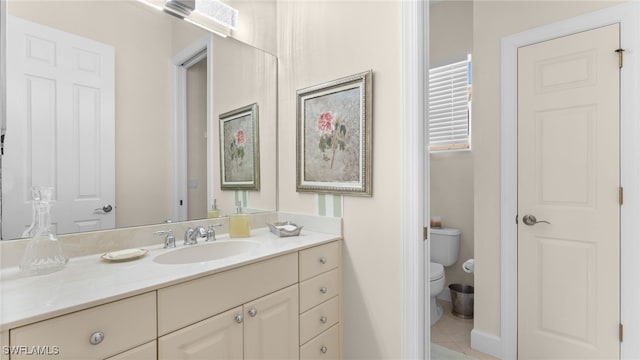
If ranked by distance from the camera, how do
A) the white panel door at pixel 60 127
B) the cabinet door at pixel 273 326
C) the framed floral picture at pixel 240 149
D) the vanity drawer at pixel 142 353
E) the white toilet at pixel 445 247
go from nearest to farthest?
the vanity drawer at pixel 142 353 < the white panel door at pixel 60 127 < the cabinet door at pixel 273 326 < the framed floral picture at pixel 240 149 < the white toilet at pixel 445 247

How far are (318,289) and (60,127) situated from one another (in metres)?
1.27

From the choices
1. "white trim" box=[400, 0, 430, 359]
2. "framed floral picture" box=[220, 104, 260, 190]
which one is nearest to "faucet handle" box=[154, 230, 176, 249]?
"framed floral picture" box=[220, 104, 260, 190]

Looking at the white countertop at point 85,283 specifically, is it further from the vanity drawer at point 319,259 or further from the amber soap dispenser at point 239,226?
the amber soap dispenser at point 239,226

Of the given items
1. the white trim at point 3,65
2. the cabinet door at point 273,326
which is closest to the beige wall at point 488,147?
the cabinet door at point 273,326

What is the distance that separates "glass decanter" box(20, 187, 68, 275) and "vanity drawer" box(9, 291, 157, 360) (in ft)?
1.18

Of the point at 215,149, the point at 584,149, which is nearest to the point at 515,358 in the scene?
the point at 584,149

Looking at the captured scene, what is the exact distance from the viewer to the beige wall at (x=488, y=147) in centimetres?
190

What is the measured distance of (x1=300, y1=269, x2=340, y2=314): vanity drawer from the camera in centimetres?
137

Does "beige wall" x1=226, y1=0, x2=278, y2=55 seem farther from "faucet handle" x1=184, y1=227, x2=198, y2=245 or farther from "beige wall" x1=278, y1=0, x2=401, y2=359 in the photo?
"faucet handle" x1=184, y1=227, x2=198, y2=245

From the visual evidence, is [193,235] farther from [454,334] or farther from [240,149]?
[454,334]

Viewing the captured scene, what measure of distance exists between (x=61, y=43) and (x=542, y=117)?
2.39 m

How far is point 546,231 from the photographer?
5.76 feet

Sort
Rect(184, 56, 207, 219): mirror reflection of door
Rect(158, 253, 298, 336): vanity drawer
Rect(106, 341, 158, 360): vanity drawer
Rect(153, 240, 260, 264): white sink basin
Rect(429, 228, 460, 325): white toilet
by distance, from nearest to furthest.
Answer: Rect(106, 341, 158, 360): vanity drawer < Rect(158, 253, 298, 336): vanity drawer < Rect(153, 240, 260, 264): white sink basin < Rect(184, 56, 207, 219): mirror reflection of door < Rect(429, 228, 460, 325): white toilet

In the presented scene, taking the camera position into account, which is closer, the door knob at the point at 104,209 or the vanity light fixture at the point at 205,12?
the door knob at the point at 104,209
